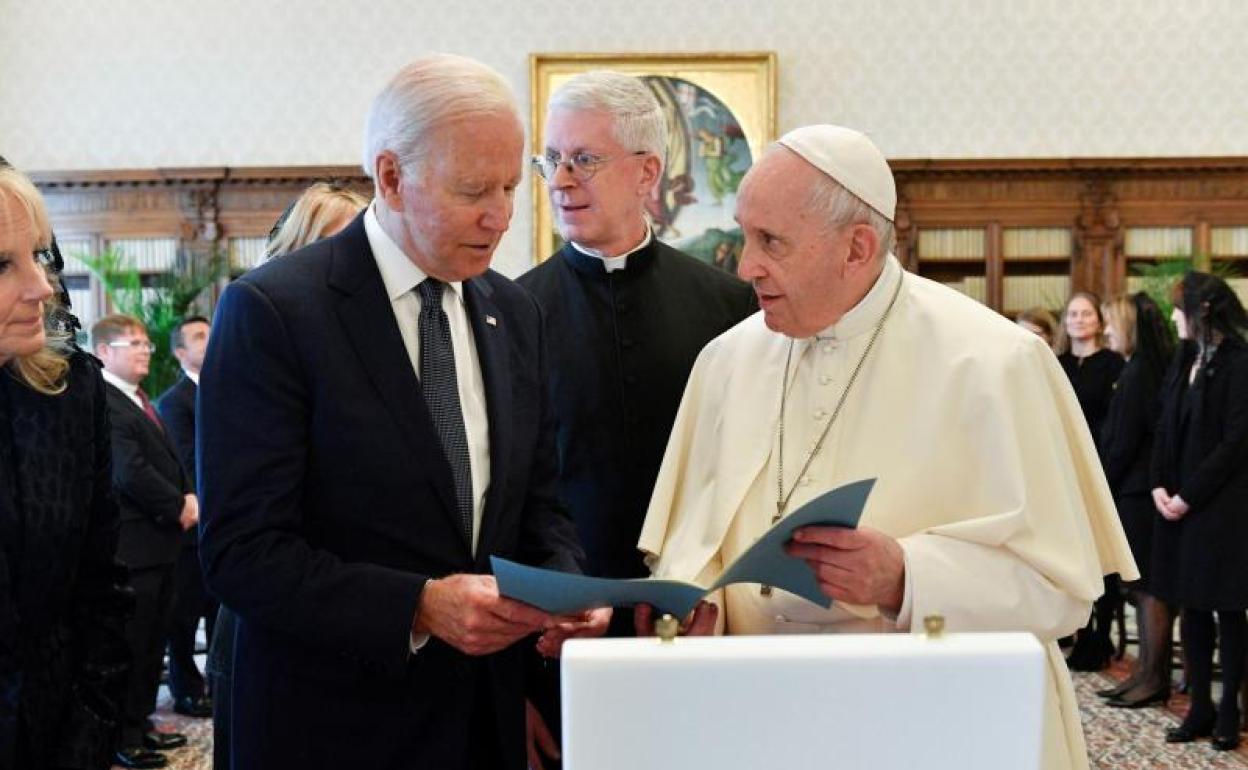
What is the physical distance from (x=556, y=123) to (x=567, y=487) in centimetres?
78

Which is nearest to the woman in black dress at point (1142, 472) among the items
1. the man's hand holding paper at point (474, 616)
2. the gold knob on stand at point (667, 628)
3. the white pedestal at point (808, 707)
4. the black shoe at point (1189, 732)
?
the black shoe at point (1189, 732)

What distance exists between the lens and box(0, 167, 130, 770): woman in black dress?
2.06 metres

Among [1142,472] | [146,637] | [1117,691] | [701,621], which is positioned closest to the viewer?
[701,621]

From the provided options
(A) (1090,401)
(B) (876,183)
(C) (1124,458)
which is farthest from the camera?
(A) (1090,401)

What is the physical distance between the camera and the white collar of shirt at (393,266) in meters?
2.16

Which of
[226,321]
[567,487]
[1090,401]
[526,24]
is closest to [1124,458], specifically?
[1090,401]

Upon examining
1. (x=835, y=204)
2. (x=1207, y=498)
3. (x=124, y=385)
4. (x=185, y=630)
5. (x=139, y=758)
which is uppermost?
(x=835, y=204)

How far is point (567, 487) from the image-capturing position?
303cm

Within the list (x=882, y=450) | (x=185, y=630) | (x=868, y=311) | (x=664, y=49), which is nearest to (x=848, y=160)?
(x=868, y=311)

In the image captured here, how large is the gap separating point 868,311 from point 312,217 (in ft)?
4.04

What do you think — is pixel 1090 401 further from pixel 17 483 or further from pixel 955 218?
pixel 17 483

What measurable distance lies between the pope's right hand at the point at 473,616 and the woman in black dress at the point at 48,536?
59 centimetres

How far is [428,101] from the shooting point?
2080mm

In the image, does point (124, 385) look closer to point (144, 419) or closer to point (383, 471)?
point (144, 419)
